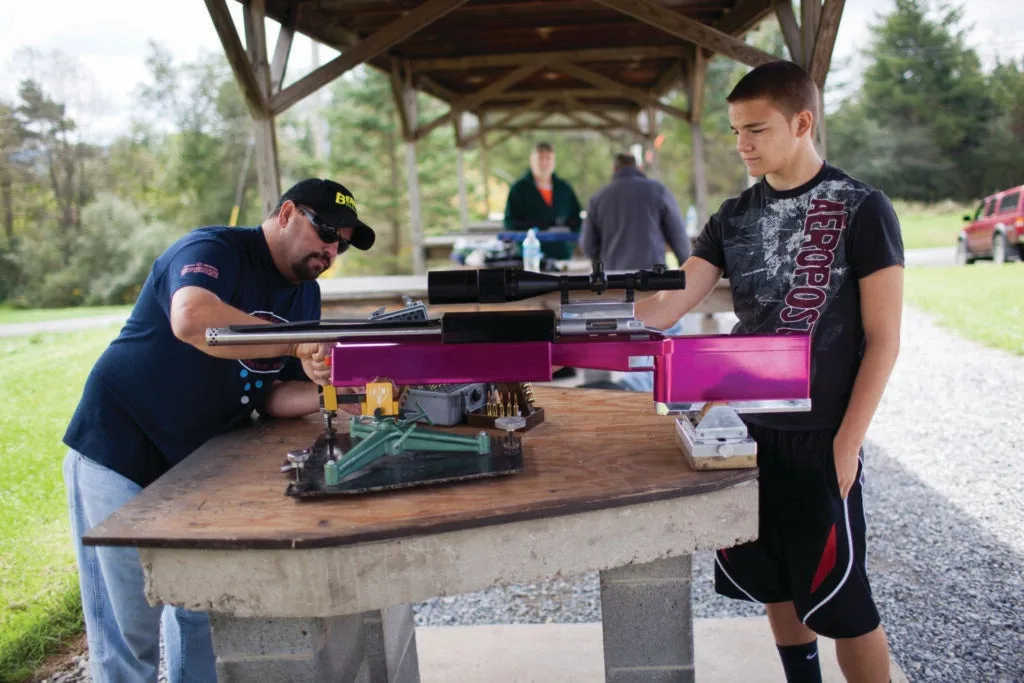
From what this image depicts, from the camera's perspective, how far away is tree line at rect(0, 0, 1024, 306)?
5480 mm

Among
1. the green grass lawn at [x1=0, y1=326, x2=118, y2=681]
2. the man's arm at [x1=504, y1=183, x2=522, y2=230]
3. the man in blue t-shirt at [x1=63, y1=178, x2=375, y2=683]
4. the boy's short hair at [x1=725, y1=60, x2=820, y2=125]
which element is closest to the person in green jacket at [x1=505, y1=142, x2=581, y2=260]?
the man's arm at [x1=504, y1=183, x2=522, y2=230]

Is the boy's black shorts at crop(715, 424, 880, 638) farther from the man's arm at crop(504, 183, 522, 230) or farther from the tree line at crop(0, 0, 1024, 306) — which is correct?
the man's arm at crop(504, 183, 522, 230)

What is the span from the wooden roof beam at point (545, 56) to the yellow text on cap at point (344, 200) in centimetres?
725

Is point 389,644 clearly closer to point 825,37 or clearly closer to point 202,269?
point 202,269

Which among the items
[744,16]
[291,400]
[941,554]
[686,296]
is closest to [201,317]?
[291,400]

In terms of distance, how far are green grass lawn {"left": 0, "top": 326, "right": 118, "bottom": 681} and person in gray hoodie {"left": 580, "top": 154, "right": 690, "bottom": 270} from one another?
3373 millimetres

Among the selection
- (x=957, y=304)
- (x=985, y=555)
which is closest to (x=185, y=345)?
(x=985, y=555)

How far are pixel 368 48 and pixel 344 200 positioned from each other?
403cm

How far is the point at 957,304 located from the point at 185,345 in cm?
682

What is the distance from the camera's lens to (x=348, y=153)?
29.2 meters

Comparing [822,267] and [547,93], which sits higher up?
[547,93]

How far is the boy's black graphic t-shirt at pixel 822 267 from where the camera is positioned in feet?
6.03

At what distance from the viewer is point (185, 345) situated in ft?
6.69

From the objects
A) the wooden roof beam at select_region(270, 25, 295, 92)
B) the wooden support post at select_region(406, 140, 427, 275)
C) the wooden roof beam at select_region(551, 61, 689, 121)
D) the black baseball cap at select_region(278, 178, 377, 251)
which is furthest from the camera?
the wooden support post at select_region(406, 140, 427, 275)
